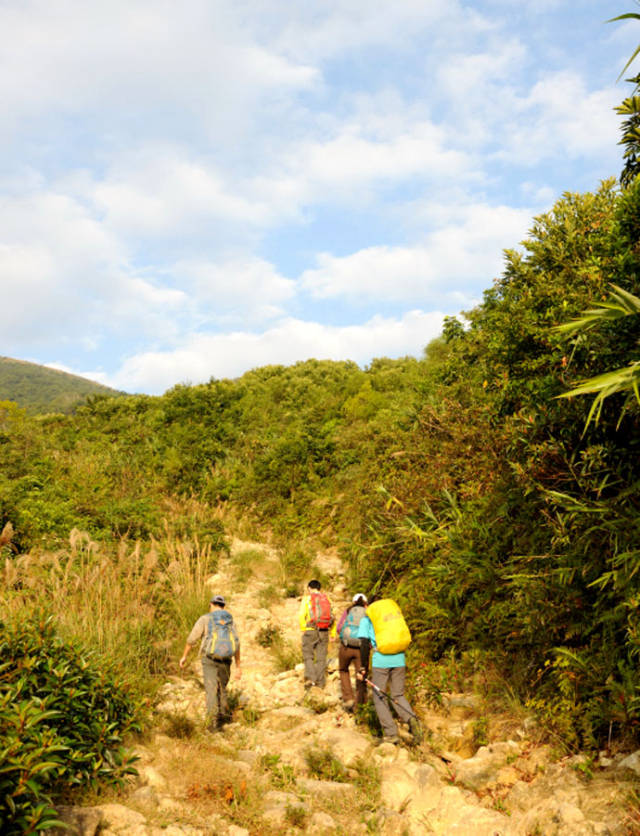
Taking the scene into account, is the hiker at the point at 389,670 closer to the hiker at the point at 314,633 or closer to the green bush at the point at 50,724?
the hiker at the point at 314,633

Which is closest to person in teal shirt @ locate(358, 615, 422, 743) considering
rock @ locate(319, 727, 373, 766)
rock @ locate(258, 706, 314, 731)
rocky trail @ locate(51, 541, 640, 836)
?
rocky trail @ locate(51, 541, 640, 836)

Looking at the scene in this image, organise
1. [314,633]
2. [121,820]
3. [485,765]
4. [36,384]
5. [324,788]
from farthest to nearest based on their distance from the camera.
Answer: [36,384], [314,633], [485,765], [324,788], [121,820]

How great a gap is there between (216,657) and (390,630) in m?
2.10

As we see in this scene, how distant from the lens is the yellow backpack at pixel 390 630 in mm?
6531

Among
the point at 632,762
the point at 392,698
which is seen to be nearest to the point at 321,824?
the point at 392,698

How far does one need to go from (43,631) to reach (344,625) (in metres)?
4.16

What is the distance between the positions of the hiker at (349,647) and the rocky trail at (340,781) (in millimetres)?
269

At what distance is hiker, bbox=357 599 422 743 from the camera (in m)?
6.32

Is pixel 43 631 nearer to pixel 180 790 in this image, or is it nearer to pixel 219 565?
pixel 180 790

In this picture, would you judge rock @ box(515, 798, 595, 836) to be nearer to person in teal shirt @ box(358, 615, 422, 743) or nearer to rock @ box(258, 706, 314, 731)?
person in teal shirt @ box(358, 615, 422, 743)

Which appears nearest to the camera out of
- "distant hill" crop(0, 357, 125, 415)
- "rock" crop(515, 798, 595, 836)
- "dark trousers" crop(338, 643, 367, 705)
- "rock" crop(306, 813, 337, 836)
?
"rock" crop(515, 798, 595, 836)

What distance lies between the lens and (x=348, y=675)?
760 cm

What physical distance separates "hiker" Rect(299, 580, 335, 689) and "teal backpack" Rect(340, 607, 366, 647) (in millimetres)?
691

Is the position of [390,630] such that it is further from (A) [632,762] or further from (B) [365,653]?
(A) [632,762]
